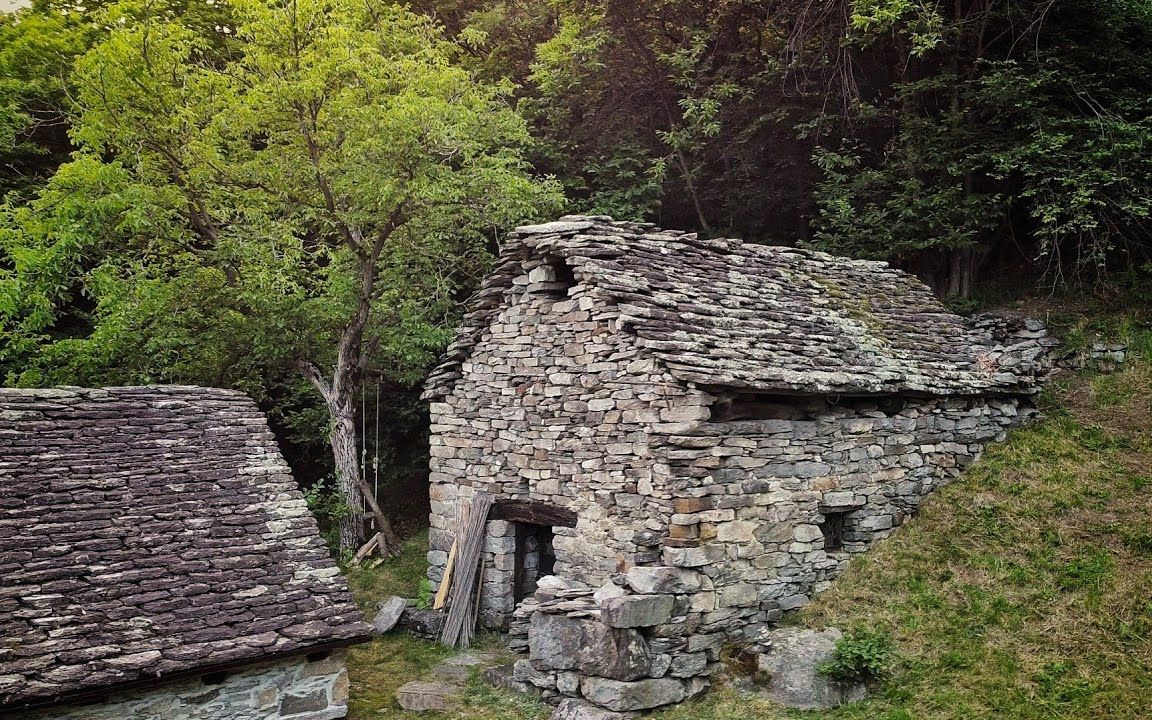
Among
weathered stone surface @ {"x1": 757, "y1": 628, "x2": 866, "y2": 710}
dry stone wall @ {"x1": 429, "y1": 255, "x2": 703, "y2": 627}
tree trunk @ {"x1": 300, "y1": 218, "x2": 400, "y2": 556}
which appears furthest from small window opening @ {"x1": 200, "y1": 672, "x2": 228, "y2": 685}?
tree trunk @ {"x1": 300, "y1": 218, "x2": 400, "y2": 556}

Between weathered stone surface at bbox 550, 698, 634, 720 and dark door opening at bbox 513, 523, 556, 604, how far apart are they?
2.96 meters

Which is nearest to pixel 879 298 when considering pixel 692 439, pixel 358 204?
pixel 692 439

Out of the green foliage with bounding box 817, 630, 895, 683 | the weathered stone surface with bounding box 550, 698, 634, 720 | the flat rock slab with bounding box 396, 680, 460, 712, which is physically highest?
the green foliage with bounding box 817, 630, 895, 683

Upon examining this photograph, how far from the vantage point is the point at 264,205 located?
13922 millimetres

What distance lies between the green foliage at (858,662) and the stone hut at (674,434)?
104cm

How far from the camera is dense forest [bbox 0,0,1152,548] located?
41.6ft

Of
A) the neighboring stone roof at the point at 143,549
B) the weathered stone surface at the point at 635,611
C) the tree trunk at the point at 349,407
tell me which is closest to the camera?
the neighboring stone roof at the point at 143,549

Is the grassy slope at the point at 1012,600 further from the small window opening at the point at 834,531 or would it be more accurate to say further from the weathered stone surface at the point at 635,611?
the weathered stone surface at the point at 635,611

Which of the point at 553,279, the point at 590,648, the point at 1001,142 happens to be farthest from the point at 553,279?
the point at 1001,142

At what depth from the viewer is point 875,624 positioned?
851 centimetres

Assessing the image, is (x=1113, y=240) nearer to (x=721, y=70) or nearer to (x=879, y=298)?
(x=879, y=298)

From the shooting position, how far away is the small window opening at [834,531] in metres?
10.0

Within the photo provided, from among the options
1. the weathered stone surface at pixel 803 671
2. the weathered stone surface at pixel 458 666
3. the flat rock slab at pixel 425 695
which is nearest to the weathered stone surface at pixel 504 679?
the weathered stone surface at pixel 458 666

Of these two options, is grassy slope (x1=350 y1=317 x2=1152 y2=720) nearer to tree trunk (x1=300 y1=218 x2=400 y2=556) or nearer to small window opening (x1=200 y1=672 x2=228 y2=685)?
small window opening (x1=200 y1=672 x2=228 y2=685)
